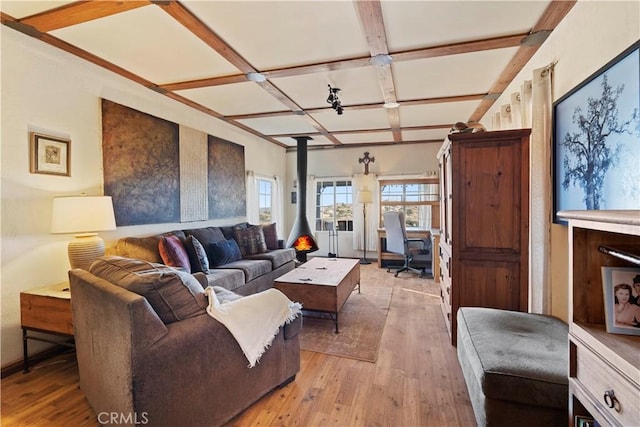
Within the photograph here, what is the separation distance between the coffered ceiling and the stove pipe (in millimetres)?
1889

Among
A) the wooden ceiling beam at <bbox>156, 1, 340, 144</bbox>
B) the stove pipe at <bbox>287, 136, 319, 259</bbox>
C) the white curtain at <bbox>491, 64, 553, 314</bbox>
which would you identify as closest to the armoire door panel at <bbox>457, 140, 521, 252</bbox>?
the white curtain at <bbox>491, 64, 553, 314</bbox>

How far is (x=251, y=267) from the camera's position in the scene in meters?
3.67

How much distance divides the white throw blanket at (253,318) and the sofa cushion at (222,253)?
6.45ft

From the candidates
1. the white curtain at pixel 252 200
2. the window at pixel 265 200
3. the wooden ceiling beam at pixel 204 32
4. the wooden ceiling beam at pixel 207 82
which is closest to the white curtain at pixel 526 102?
the wooden ceiling beam at pixel 204 32

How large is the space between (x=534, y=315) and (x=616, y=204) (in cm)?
93

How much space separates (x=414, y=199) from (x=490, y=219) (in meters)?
3.80

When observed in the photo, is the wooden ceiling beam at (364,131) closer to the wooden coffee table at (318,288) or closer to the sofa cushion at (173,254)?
the wooden coffee table at (318,288)

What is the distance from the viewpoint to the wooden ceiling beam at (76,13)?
1.91 m

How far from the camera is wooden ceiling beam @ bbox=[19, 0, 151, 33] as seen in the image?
6.25 feet

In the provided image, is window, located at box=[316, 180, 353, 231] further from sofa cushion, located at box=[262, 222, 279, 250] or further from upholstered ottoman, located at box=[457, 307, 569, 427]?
upholstered ottoman, located at box=[457, 307, 569, 427]

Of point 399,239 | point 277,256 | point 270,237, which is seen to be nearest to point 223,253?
point 277,256

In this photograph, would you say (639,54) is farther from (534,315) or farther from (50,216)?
(50,216)

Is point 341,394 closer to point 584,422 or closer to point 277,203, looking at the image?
point 584,422

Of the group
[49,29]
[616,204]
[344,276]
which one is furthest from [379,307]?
[49,29]
